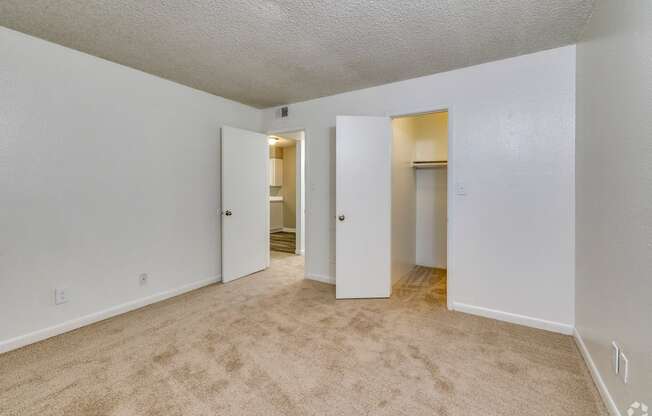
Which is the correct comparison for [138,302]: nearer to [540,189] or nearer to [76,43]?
[76,43]

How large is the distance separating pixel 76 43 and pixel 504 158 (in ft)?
12.4

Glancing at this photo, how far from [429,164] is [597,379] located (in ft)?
9.41

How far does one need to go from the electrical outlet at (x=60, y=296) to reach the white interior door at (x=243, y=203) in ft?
5.04

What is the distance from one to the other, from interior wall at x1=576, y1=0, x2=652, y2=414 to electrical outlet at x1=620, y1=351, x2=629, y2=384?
1.3 inches

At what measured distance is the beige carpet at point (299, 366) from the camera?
1.57 metres

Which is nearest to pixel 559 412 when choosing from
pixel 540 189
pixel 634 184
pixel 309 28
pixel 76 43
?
pixel 634 184

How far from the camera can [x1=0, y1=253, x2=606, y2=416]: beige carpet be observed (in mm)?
1573

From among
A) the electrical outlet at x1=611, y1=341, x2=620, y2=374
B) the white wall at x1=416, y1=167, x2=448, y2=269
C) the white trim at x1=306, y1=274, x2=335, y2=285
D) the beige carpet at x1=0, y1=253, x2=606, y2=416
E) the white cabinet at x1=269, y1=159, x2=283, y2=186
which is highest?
the white cabinet at x1=269, y1=159, x2=283, y2=186

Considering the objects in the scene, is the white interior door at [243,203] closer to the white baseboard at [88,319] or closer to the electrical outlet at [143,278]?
the white baseboard at [88,319]

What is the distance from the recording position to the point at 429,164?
13.3 ft

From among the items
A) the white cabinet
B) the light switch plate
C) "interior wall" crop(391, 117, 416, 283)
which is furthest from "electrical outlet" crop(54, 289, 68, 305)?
the white cabinet

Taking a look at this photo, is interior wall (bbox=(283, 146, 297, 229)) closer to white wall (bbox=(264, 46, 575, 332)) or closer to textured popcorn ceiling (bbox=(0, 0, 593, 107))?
textured popcorn ceiling (bbox=(0, 0, 593, 107))

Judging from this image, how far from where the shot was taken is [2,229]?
2119mm

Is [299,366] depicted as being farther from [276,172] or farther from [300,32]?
[276,172]
